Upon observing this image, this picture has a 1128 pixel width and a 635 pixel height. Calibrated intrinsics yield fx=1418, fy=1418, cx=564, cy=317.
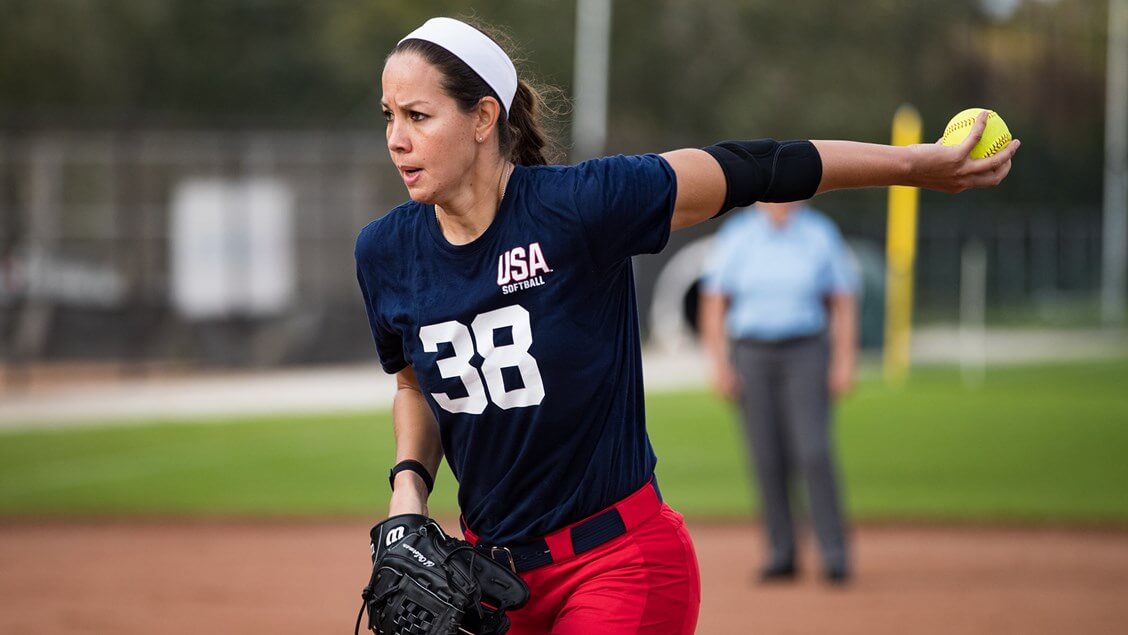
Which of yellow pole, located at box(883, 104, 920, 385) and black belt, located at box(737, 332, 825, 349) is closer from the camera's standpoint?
black belt, located at box(737, 332, 825, 349)

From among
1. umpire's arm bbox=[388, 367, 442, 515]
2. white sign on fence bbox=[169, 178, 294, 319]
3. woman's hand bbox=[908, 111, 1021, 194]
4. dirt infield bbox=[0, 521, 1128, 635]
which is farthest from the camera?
white sign on fence bbox=[169, 178, 294, 319]

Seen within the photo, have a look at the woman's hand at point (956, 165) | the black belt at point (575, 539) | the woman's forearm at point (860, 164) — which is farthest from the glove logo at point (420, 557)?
the woman's hand at point (956, 165)

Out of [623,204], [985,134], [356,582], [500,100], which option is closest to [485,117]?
[500,100]

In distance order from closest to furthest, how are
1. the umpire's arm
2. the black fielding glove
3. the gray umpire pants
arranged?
1. the black fielding glove
2. the umpire's arm
3. the gray umpire pants

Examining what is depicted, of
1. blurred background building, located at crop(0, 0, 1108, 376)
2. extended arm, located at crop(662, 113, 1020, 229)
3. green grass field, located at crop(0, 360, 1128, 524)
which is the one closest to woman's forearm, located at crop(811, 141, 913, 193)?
extended arm, located at crop(662, 113, 1020, 229)

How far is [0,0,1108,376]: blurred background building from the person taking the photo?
22.5 metres

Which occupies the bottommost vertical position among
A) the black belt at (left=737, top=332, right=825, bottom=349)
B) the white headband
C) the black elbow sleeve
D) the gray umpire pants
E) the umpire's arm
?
the gray umpire pants

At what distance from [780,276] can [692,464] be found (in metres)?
5.45

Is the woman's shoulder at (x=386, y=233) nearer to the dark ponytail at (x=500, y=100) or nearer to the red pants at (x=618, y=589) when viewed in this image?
the dark ponytail at (x=500, y=100)

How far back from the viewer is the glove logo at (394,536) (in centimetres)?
326

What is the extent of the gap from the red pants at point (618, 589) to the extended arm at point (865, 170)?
2.48 ft

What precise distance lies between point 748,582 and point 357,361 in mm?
14798

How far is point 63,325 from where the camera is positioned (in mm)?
22484

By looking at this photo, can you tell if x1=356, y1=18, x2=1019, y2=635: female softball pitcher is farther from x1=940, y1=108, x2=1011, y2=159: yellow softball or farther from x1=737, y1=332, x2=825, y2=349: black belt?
x1=737, y1=332, x2=825, y2=349: black belt
